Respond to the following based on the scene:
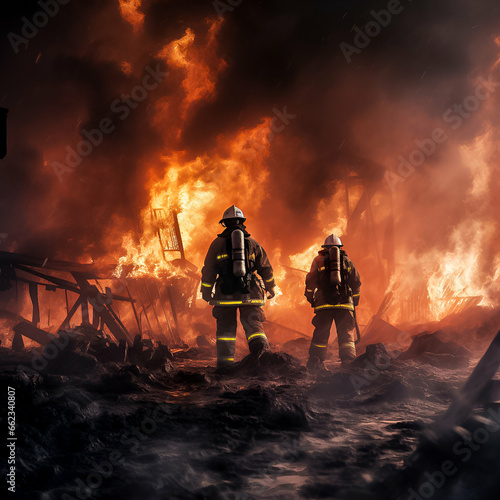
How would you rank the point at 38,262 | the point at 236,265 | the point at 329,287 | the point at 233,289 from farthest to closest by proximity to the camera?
the point at 38,262, the point at 329,287, the point at 233,289, the point at 236,265

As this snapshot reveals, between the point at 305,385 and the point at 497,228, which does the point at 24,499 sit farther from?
the point at 497,228

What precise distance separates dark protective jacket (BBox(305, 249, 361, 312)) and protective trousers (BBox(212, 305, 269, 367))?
126cm

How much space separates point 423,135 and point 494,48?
13.7ft

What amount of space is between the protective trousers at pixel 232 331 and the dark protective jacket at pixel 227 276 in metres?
0.12

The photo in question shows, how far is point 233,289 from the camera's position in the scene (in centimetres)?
572

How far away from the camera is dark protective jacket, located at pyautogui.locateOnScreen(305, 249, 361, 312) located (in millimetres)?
6430

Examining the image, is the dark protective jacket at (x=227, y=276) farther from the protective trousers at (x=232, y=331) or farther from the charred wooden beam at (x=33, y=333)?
the charred wooden beam at (x=33, y=333)

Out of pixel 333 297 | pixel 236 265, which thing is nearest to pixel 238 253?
pixel 236 265

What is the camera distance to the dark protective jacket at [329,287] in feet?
21.1

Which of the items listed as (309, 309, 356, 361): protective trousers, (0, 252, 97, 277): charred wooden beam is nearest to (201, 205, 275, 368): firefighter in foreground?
(309, 309, 356, 361): protective trousers

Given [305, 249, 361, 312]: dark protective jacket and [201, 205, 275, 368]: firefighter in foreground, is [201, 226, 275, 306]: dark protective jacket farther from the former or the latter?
[305, 249, 361, 312]: dark protective jacket

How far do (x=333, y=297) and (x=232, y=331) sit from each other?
1.79m

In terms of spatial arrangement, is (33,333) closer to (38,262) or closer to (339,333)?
(38,262)

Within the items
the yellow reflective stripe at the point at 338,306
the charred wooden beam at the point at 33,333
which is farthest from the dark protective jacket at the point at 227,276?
the charred wooden beam at the point at 33,333
